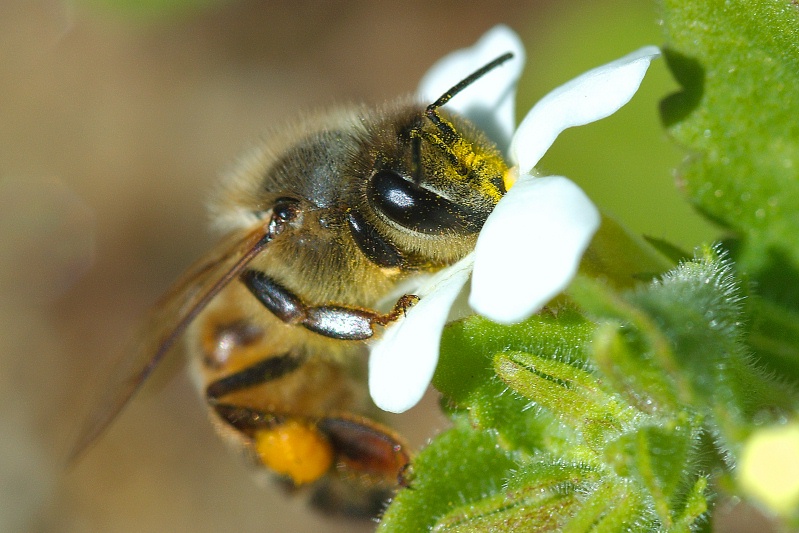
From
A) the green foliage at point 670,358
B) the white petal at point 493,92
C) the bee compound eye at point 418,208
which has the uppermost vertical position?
the white petal at point 493,92

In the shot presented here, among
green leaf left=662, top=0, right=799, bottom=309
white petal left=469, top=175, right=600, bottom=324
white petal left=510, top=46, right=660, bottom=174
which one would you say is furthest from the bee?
green leaf left=662, top=0, right=799, bottom=309

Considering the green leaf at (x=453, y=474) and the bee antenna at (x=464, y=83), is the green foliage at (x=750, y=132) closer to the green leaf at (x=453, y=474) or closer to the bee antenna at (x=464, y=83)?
the bee antenna at (x=464, y=83)

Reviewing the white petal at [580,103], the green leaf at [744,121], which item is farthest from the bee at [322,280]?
the green leaf at [744,121]

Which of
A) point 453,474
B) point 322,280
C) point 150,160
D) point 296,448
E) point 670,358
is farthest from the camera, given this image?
point 150,160

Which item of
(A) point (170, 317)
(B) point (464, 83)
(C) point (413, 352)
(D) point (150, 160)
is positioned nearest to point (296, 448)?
(A) point (170, 317)

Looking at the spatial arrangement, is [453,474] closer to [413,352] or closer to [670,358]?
[413,352]

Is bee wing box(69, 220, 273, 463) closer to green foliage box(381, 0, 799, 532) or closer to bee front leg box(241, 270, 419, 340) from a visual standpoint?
bee front leg box(241, 270, 419, 340)
